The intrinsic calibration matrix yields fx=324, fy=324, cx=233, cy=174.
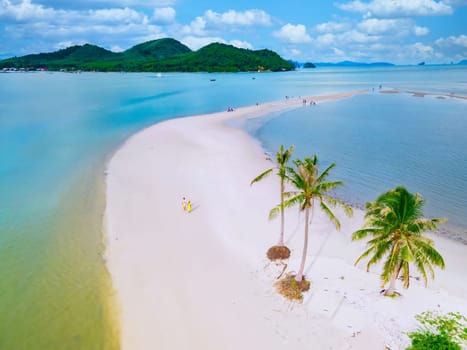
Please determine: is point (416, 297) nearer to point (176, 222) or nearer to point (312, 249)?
point (312, 249)

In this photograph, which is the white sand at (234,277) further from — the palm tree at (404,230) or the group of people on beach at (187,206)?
the palm tree at (404,230)

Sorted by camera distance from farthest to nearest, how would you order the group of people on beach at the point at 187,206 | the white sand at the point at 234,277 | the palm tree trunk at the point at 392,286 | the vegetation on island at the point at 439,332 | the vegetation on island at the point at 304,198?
the group of people on beach at the point at 187,206 → the palm tree trunk at the point at 392,286 → the vegetation on island at the point at 304,198 → the white sand at the point at 234,277 → the vegetation on island at the point at 439,332

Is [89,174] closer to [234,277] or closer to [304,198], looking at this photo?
[234,277]

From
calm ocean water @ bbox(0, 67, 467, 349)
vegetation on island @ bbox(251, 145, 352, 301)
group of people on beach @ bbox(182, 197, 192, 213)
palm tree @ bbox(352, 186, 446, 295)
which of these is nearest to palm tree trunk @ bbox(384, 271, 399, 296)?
palm tree @ bbox(352, 186, 446, 295)

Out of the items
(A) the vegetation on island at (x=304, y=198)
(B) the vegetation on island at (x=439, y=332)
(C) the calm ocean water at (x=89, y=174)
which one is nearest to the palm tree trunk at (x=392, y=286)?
(B) the vegetation on island at (x=439, y=332)

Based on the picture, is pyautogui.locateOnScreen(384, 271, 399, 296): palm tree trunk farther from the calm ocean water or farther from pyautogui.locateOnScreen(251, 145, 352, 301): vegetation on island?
the calm ocean water

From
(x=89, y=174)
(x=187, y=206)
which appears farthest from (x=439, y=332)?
(x=89, y=174)
